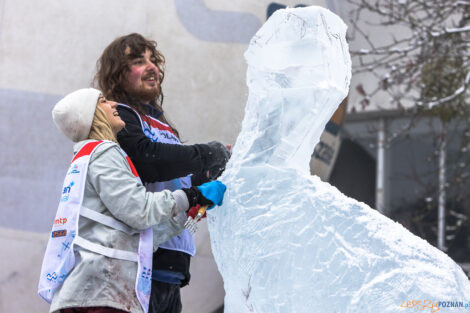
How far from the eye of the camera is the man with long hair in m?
1.95

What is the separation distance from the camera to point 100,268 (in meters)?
1.69

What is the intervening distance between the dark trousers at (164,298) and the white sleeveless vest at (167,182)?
108 millimetres

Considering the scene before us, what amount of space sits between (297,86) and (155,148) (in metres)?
0.43

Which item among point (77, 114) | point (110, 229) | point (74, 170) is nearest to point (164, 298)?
point (110, 229)

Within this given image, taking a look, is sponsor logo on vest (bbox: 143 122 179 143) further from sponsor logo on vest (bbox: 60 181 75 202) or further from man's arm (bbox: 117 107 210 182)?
sponsor logo on vest (bbox: 60 181 75 202)

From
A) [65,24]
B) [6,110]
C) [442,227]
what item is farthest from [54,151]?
[442,227]

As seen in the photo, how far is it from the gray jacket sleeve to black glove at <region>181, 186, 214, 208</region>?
4 centimetres

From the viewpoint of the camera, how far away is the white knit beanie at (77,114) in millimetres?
1828

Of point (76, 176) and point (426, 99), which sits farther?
point (426, 99)

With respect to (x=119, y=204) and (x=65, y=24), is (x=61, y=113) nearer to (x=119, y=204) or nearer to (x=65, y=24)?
(x=119, y=204)

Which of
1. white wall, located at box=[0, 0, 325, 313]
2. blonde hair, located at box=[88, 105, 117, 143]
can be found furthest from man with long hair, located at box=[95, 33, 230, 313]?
white wall, located at box=[0, 0, 325, 313]

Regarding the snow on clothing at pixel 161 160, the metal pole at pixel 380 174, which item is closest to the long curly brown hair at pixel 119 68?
the snow on clothing at pixel 161 160

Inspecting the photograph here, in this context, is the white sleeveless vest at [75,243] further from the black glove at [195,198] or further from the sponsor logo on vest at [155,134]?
the sponsor logo on vest at [155,134]

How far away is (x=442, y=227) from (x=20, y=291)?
12.8 ft
